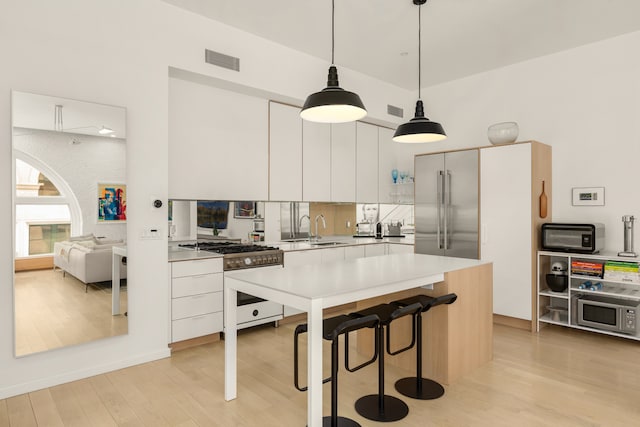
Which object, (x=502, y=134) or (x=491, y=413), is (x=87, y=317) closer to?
(x=491, y=413)

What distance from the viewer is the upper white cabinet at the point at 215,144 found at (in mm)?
3898

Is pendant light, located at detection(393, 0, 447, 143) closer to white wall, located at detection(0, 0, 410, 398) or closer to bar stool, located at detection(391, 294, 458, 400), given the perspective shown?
bar stool, located at detection(391, 294, 458, 400)

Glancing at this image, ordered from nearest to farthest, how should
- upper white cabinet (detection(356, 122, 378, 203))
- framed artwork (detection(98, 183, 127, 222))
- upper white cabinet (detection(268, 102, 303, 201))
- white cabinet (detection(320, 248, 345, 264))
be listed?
framed artwork (detection(98, 183, 127, 222)), upper white cabinet (detection(268, 102, 303, 201)), white cabinet (detection(320, 248, 345, 264)), upper white cabinet (detection(356, 122, 378, 203))

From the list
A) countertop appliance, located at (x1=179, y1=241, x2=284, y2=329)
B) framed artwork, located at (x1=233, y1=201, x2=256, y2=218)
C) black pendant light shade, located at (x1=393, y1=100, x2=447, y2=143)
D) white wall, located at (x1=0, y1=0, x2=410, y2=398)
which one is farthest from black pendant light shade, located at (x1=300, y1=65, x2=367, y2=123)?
framed artwork, located at (x1=233, y1=201, x2=256, y2=218)

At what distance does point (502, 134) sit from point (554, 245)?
1.34m

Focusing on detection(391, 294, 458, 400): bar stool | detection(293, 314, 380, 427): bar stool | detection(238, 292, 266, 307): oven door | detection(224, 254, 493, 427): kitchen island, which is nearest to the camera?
detection(224, 254, 493, 427): kitchen island

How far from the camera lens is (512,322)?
4.41m

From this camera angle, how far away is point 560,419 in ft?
8.00

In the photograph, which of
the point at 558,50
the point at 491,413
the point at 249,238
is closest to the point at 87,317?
the point at 249,238

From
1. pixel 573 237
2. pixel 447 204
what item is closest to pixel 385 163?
pixel 447 204

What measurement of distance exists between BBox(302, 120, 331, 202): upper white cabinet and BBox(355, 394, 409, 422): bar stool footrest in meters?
2.74

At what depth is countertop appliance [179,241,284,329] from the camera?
156 inches

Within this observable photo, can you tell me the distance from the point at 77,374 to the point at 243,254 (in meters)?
1.68

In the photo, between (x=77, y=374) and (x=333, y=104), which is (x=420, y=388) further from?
(x=77, y=374)
